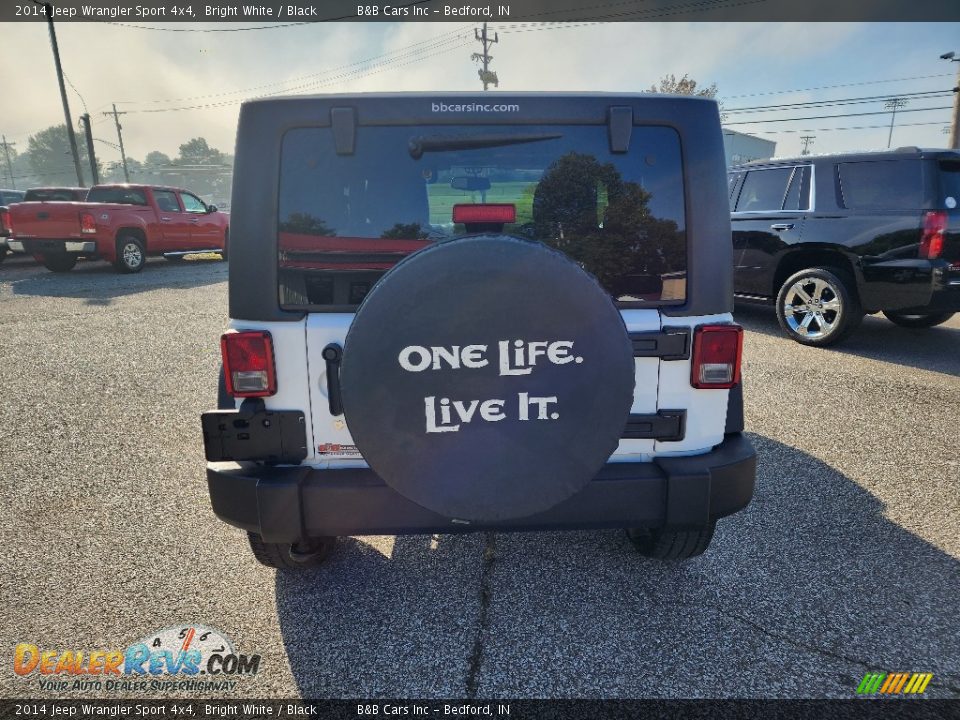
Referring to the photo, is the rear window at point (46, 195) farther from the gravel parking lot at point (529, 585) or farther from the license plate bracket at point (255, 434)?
the license plate bracket at point (255, 434)

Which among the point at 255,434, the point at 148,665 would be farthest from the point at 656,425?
the point at 148,665

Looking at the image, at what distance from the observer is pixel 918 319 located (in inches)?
269

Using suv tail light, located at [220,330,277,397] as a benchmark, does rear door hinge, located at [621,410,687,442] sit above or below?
below

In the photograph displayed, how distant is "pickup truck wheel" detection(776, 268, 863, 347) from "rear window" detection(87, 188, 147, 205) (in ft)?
46.0

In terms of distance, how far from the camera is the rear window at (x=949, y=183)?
5.13 m

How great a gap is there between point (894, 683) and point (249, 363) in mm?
2633

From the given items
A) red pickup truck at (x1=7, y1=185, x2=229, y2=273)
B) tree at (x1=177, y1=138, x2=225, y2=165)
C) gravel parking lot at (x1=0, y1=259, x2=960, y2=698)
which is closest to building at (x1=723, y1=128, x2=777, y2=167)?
red pickup truck at (x1=7, y1=185, x2=229, y2=273)

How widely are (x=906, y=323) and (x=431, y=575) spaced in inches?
295

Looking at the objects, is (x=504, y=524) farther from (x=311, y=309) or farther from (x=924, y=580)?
(x=924, y=580)

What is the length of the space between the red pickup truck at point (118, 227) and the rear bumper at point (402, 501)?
419 inches

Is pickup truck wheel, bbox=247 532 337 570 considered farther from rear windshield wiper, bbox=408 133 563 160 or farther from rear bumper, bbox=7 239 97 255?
rear bumper, bbox=7 239 97 255

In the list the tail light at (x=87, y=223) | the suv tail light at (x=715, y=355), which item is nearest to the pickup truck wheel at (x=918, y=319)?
the suv tail light at (x=715, y=355)

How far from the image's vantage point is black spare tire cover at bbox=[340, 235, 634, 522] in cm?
162

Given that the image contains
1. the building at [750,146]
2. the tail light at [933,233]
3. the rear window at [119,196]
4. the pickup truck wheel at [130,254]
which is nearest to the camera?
the tail light at [933,233]
